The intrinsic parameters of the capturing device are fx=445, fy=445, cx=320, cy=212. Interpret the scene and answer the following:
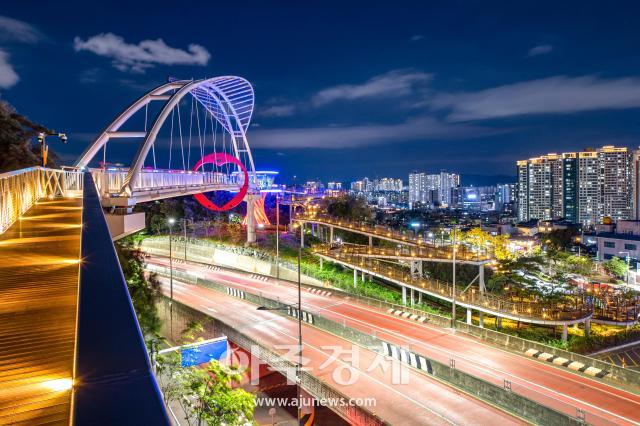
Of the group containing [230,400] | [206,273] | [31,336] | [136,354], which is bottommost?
[206,273]

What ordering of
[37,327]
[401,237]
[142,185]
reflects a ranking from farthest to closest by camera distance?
[401,237], [142,185], [37,327]


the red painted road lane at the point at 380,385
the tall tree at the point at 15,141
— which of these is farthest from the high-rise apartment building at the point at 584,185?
the tall tree at the point at 15,141

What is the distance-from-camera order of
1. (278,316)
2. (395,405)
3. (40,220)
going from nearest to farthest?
(40,220) → (395,405) → (278,316)

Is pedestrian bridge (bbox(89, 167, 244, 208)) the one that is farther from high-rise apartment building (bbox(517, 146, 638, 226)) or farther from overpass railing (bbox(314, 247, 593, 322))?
high-rise apartment building (bbox(517, 146, 638, 226))

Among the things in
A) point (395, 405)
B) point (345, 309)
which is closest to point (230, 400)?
point (395, 405)

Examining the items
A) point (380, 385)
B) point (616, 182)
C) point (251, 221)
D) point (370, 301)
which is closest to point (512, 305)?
point (370, 301)

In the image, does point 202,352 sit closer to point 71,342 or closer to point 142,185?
point 142,185

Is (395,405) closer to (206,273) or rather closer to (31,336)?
(31,336)

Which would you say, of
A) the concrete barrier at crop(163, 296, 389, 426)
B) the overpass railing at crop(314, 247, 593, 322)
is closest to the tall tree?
the concrete barrier at crop(163, 296, 389, 426)
